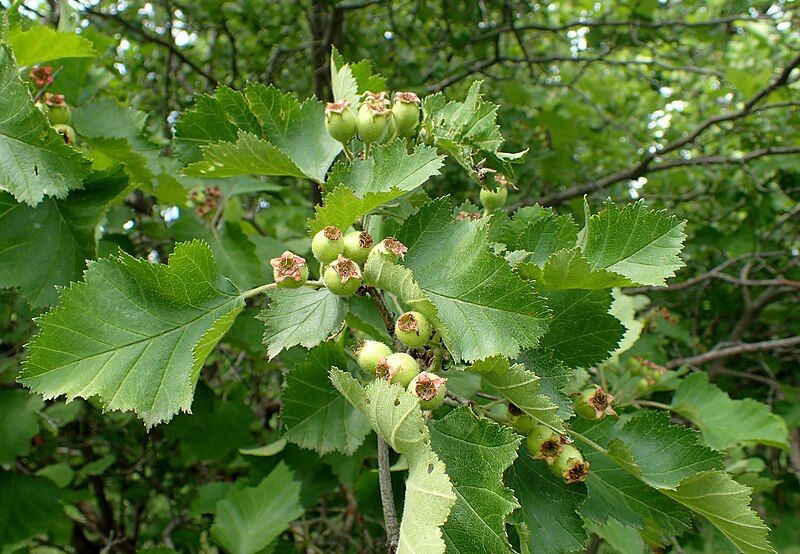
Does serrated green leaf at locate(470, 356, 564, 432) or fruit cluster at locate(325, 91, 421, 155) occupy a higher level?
fruit cluster at locate(325, 91, 421, 155)

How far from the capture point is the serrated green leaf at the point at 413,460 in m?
0.86

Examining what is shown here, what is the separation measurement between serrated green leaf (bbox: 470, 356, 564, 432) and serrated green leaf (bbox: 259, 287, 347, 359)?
0.26 metres

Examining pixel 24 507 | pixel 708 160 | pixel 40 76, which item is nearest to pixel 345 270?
pixel 40 76

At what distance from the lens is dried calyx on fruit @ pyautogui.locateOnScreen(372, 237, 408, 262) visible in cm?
106

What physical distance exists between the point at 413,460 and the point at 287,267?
39 cm

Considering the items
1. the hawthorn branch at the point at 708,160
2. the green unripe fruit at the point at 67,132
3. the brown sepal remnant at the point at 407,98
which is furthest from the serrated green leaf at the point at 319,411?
the hawthorn branch at the point at 708,160

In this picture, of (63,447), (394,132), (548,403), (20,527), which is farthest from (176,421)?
(548,403)

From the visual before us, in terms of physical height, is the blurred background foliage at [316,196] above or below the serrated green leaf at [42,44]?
below

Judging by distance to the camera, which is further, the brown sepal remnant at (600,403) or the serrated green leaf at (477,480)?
the brown sepal remnant at (600,403)

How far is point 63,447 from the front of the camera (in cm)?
295

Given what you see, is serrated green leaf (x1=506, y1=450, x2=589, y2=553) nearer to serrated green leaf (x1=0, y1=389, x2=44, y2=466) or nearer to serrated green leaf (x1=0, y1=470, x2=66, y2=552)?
serrated green leaf (x1=0, y1=389, x2=44, y2=466)

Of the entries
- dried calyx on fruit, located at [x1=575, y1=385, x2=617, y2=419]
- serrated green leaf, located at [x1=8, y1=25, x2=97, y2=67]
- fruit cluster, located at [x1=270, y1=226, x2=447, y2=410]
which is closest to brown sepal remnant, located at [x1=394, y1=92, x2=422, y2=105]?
fruit cluster, located at [x1=270, y1=226, x2=447, y2=410]

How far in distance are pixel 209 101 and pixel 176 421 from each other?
1237 millimetres

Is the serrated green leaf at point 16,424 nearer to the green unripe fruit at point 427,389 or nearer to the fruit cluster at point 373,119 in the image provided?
the fruit cluster at point 373,119
